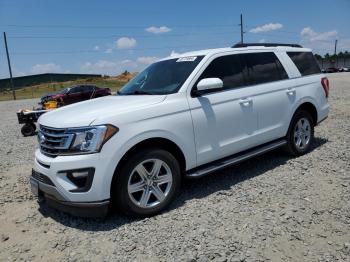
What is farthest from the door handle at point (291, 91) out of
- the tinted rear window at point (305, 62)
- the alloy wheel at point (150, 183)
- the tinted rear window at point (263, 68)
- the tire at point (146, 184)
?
the alloy wheel at point (150, 183)

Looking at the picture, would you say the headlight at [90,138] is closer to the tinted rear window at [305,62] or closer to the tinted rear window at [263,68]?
the tinted rear window at [263,68]

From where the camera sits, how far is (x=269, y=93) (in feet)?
18.3

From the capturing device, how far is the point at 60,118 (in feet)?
13.5

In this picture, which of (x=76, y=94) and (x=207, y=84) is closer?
(x=207, y=84)

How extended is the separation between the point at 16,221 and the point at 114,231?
1422 millimetres

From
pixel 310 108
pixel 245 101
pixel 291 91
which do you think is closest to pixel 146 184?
pixel 245 101

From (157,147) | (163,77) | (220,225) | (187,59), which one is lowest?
(220,225)

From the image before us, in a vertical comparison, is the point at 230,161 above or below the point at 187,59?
below

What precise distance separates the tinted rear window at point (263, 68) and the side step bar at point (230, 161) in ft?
3.36

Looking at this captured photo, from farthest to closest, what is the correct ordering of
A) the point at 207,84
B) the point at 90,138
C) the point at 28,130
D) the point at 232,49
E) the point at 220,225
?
the point at 28,130, the point at 232,49, the point at 207,84, the point at 220,225, the point at 90,138

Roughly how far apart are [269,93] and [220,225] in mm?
2524

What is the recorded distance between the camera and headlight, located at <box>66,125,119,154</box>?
376cm

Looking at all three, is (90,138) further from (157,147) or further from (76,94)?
(76,94)

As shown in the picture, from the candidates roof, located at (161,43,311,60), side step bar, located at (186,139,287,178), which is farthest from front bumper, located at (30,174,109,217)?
roof, located at (161,43,311,60)
